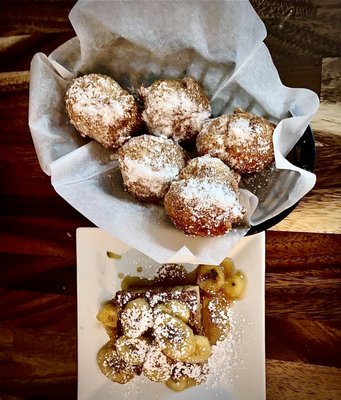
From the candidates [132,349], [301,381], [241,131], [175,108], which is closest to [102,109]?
[175,108]

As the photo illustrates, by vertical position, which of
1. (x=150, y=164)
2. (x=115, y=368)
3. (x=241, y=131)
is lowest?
(x=115, y=368)

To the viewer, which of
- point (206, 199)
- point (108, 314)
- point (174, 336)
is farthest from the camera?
point (108, 314)

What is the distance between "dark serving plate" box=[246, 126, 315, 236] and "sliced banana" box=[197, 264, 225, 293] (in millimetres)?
180

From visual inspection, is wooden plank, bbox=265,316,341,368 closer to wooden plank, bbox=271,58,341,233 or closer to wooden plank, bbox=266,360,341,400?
wooden plank, bbox=266,360,341,400

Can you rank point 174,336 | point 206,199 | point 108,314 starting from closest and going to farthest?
point 206,199 → point 174,336 → point 108,314

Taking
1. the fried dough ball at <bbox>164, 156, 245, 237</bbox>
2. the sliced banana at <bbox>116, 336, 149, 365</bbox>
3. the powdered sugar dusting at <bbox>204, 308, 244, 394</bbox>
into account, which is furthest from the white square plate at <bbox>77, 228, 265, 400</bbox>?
the fried dough ball at <bbox>164, 156, 245, 237</bbox>

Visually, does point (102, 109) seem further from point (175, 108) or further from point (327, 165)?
point (327, 165)

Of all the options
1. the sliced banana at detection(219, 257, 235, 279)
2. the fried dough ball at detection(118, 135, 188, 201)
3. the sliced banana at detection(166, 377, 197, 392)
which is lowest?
the sliced banana at detection(166, 377, 197, 392)

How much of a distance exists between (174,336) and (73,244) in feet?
1.15

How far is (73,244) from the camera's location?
4.67 feet

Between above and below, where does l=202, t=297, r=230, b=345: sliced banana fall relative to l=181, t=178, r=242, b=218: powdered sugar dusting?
below

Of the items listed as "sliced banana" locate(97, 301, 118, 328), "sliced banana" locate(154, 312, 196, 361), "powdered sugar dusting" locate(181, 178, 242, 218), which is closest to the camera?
"powdered sugar dusting" locate(181, 178, 242, 218)

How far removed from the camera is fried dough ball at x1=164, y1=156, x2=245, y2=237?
3.51ft

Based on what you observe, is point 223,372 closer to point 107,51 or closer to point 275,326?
point 275,326
